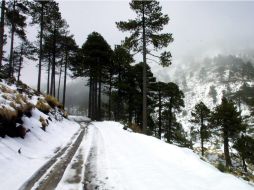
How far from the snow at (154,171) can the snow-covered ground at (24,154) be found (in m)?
1.81

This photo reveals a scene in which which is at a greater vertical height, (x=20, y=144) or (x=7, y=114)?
(x=7, y=114)

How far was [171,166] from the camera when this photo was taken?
730 centimetres

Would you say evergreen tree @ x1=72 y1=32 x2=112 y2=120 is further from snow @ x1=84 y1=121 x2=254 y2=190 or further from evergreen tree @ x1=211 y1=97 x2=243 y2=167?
snow @ x1=84 y1=121 x2=254 y2=190

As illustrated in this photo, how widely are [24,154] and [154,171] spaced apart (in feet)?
15.7

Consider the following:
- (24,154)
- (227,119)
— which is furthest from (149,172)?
(227,119)

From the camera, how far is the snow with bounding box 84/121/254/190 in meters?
5.53

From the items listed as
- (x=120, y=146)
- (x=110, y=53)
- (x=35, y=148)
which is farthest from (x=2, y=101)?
(x=110, y=53)

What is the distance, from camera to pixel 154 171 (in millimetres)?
6742

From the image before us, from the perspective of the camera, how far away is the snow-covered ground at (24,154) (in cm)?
620

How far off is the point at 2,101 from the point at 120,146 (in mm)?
5565

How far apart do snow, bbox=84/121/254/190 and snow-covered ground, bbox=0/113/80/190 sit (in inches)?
71.2

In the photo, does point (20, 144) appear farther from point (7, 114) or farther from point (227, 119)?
point (227, 119)

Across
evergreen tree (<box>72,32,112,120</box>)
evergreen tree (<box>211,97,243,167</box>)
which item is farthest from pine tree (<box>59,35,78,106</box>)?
evergreen tree (<box>211,97,243,167</box>)

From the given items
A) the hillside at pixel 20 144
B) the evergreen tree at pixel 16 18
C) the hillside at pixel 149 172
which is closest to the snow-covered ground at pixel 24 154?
the hillside at pixel 20 144
